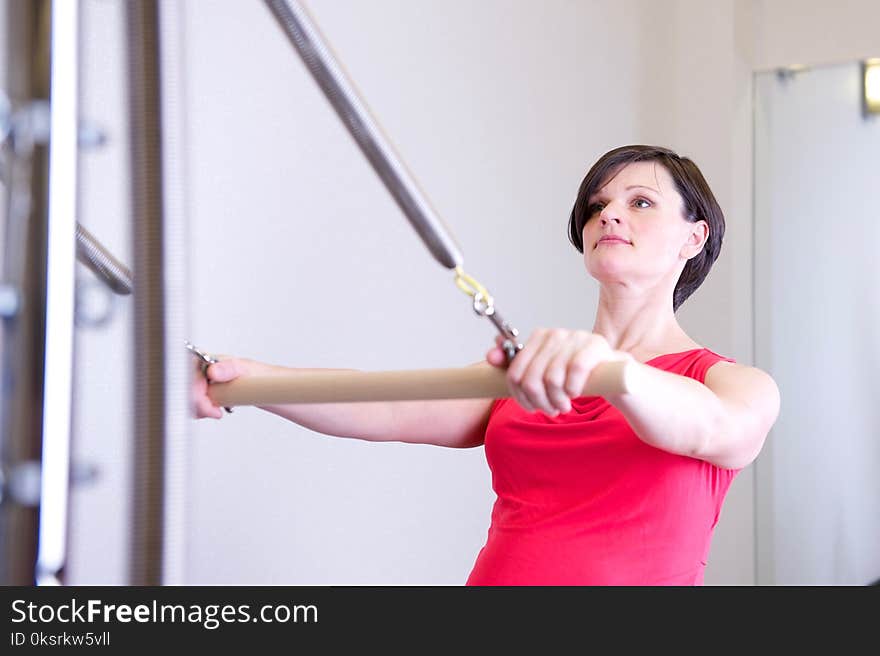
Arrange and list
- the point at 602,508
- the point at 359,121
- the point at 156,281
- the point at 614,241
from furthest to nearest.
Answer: the point at 614,241 → the point at 602,508 → the point at 359,121 → the point at 156,281

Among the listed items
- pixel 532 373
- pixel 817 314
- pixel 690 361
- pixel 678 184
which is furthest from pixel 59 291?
pixel 817 314

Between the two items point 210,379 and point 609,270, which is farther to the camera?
point 609,270

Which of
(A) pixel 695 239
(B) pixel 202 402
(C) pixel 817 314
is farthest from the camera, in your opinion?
(C) pixel 817 314

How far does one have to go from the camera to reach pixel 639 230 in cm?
168

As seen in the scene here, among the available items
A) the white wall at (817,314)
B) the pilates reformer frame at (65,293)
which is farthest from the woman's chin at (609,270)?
the white wall at (817,314)

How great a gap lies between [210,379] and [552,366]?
502mm

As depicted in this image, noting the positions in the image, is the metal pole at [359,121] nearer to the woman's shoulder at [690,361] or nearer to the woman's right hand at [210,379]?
the woman's right hand at [210,379]

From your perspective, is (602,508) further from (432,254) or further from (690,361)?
(432,254)

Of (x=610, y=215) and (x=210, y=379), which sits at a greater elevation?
(x=610, y=215)

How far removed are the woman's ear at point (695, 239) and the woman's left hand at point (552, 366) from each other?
833mm

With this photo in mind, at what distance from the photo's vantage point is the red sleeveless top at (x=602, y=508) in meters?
1.45

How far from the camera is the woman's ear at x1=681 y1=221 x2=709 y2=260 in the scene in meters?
1.75
